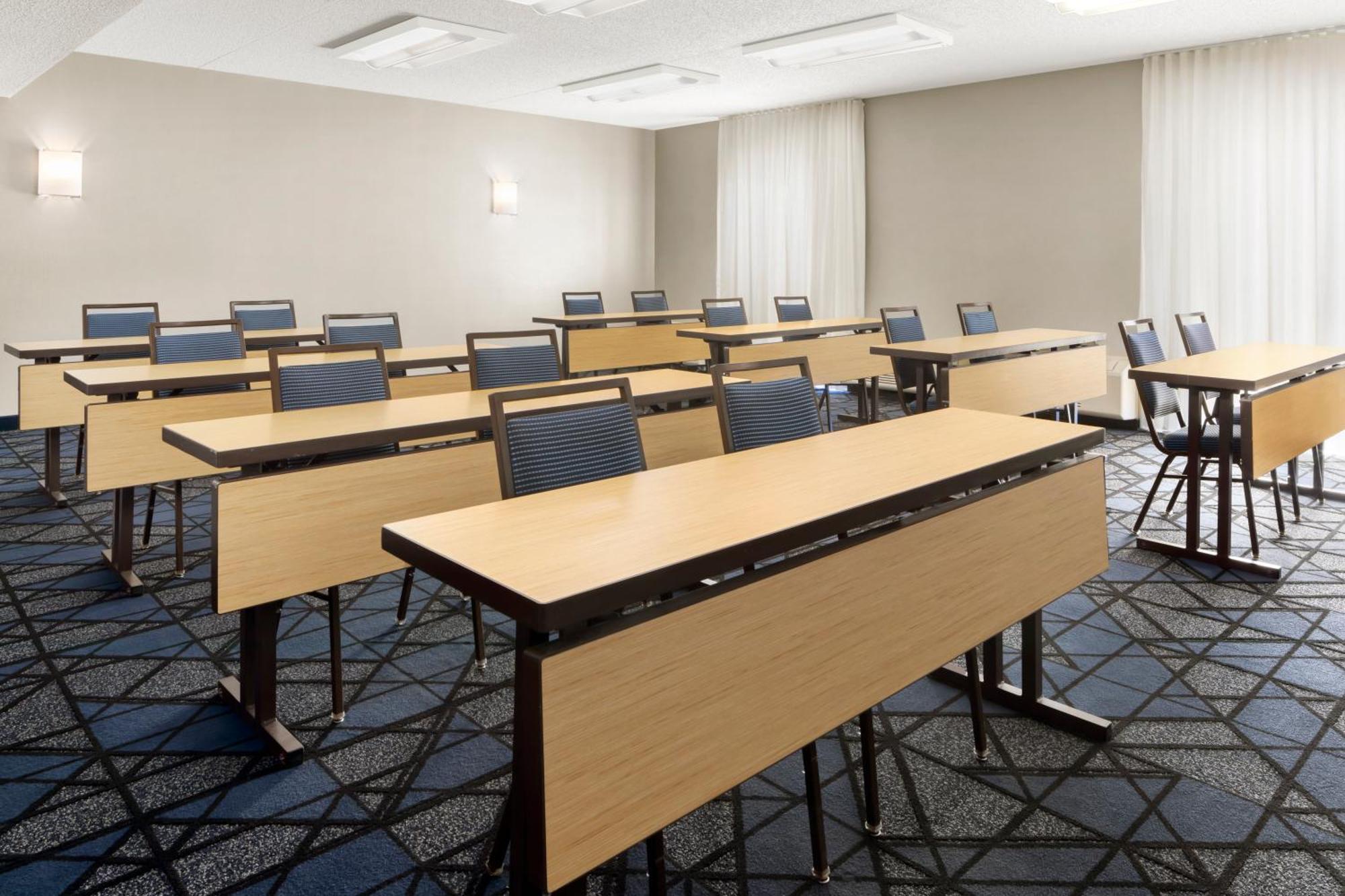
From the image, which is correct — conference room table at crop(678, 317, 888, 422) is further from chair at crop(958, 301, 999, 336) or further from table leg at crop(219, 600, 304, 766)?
table leg at crop(219, 600, 304, 766)

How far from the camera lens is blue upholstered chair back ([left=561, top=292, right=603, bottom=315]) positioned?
26.4ft

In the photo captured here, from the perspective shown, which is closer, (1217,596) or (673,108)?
(1217,596)

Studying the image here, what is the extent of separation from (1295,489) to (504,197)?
7362mm

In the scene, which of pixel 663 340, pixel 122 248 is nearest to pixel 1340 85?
pixel 663 340

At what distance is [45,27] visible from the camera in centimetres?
469

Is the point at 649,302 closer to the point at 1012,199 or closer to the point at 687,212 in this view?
the point at 687,212

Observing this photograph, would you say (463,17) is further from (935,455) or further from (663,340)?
(935,455)

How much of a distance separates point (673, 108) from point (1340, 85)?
5475mm

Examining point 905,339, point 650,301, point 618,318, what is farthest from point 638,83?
point 905,339

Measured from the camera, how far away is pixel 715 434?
12.5ft

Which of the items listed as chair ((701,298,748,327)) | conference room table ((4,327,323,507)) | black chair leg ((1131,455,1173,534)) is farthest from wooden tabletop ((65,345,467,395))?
black chair leg ((1131,455,1173,534))

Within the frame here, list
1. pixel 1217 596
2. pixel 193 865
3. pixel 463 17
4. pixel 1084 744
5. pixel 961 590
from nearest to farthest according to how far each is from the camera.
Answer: pixel 193 865
pixel 961 590
pixel 1084 744
pixel 1217 596
pixel 463 17

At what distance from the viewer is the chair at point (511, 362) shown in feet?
12.3

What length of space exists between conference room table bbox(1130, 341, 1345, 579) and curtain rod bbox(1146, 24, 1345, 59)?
270 cm
